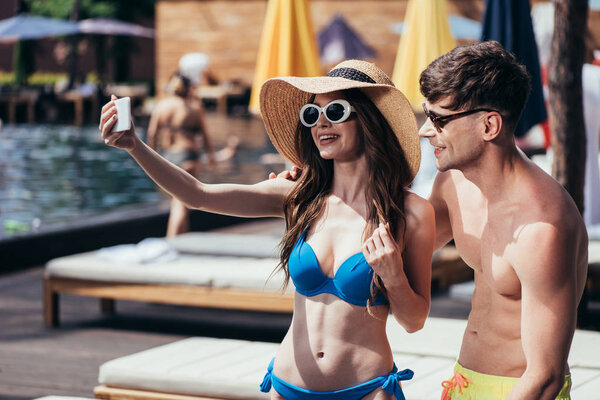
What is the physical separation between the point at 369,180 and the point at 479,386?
0.67 metres

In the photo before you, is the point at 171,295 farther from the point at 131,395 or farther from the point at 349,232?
the point at 349,232

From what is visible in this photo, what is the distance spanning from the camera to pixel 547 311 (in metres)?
2.09

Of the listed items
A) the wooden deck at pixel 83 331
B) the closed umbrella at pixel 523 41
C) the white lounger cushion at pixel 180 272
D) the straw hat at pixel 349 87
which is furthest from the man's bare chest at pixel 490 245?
the closed umbrella at pixel 523 41

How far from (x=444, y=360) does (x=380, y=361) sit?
6.82 feet

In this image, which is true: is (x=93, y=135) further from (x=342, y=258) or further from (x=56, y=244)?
(x=342, y=258)

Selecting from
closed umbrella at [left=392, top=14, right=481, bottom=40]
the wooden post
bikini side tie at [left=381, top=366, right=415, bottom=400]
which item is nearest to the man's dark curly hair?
bikini side tie at [left=381, top=366, right=415, bottom=400]

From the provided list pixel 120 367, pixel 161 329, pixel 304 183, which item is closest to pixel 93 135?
pixel 161 329

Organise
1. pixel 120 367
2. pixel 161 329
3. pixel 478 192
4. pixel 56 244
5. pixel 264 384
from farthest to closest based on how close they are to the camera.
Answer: pixel 56 244 < pixel 161 329 < pixel 120 367 < pixel 264 384 < pixel 478 192

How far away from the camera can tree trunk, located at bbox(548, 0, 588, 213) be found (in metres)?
5.77

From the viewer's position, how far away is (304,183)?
2.83m

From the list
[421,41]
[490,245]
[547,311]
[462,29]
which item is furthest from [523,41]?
[462,29]

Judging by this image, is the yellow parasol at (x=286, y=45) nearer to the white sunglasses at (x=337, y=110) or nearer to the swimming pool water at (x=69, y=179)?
the swimming pool water at (x=69, y=179)

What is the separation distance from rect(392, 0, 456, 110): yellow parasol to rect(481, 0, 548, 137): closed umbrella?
1560 mm

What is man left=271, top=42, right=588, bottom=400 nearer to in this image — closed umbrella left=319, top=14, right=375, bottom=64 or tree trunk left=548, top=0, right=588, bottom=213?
tree trunk left=548, top=0, right=588, bottom=213
